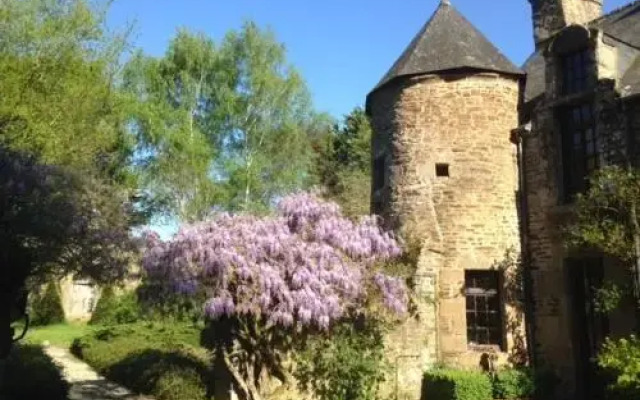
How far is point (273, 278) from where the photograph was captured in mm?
10844

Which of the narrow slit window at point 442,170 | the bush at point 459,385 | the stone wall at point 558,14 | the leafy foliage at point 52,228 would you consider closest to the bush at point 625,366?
the bush at point 459,385

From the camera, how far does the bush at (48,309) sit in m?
33.2

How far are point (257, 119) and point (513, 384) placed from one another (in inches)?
724

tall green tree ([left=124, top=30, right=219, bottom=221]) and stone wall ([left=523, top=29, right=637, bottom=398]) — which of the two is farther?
tall green tree ([left=124, top=30, right=219, bottom=221])

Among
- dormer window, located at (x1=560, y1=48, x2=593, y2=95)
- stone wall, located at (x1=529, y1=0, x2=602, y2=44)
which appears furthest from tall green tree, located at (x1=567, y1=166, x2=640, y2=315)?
stone wall, located at (x1=529, y1=0, x2=602, y2=44)

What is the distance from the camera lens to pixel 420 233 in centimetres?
1434

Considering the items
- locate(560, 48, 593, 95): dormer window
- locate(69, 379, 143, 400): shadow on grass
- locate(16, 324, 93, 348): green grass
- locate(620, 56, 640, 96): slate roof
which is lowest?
locate(69, 379, 143, 400): shadow on grass

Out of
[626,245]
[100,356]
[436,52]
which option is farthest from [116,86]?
[626,245]

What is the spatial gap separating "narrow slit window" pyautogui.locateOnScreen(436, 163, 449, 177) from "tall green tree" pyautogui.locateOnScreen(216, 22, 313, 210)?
1346 centimetres

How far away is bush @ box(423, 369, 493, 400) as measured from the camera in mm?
12570

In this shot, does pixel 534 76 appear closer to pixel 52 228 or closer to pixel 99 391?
pixel 52 228

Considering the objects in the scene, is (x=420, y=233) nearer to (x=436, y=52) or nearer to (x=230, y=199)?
(x=436, y=52)

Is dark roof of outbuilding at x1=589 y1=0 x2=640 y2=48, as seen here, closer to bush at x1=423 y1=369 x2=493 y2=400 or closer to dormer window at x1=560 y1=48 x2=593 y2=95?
dormer window at x1=560 y1=48 x2=593 y2=95

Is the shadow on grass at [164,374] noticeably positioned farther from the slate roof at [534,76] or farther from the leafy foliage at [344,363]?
the slate roof at [534,76]
